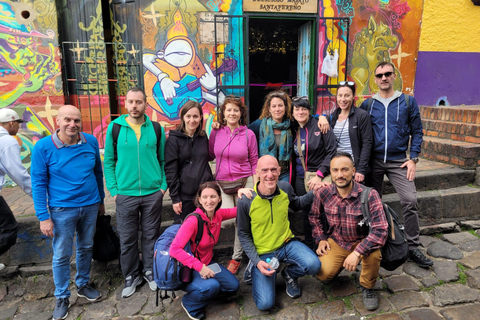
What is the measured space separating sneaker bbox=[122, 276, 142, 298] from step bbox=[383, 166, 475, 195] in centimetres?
349

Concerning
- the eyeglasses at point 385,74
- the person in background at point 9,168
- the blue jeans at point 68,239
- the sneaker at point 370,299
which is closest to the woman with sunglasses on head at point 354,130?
the eyeglasses at point 385,74

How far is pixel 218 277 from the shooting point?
9.98 feet

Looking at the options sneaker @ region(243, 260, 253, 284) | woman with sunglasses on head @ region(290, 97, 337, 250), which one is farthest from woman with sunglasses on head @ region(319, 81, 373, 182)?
sneaker @ region(243, 260, 253, 284)

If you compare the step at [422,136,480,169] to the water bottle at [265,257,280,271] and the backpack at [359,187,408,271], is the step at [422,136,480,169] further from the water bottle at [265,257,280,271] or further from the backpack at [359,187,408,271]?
the water bottle at [265,257,280,271]

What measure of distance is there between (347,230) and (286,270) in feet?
2.37

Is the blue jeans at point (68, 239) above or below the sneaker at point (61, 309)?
above

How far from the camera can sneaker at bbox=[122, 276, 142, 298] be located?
330cm

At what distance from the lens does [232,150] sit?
3.31 m

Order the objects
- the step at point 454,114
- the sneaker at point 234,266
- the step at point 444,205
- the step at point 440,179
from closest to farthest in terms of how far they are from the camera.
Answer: the sneaker at point 234,266
the step at point 444,205
the step at point 440,179
the step at point 454,114

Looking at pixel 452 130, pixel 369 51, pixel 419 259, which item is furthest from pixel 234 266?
pixel 369 51

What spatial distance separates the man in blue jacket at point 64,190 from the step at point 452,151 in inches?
204

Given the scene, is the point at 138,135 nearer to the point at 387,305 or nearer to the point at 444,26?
the point at 387,305

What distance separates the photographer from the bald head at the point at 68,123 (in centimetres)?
292

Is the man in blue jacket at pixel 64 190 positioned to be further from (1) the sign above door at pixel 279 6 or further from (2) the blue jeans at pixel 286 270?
(1) the sign above door at pixel 279 6
